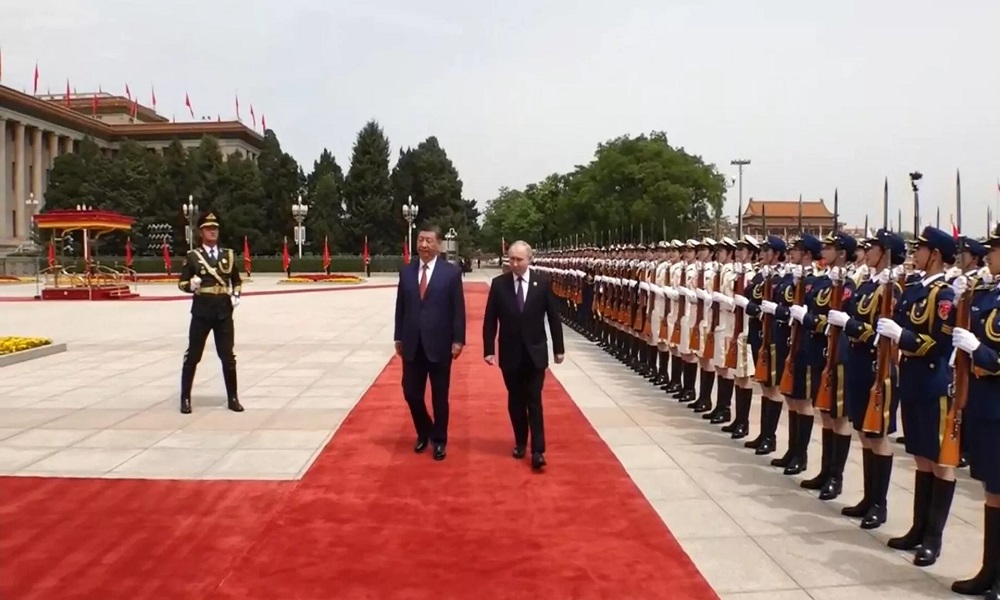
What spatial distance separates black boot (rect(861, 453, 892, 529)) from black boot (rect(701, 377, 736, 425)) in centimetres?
269

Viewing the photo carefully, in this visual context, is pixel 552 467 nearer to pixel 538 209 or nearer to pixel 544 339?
pixel 544 339

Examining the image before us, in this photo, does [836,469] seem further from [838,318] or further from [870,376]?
[838,318]

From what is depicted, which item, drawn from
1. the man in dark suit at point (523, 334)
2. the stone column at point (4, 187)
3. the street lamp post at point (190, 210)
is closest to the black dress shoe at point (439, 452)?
the man in dark suit at point (523, 334)

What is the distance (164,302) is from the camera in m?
25.8

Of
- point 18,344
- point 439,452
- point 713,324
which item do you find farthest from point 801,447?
point 18,344

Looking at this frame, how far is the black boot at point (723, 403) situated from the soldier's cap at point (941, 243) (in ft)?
10.9

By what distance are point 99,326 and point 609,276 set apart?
11.0 meters

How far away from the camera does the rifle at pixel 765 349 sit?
6.09 meters

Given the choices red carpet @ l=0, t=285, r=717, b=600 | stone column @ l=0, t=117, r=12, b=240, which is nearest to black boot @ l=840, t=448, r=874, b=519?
red carpet @ l=0, t=285, r=717, b=600

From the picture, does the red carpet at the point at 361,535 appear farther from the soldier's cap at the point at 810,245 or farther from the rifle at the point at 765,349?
the soldier's cap at the point at 810,245

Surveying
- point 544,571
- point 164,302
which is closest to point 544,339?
point 544,571

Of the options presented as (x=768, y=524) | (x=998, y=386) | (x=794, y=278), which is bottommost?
(x=768, y=524)

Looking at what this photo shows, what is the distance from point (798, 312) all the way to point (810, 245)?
0.53 meters

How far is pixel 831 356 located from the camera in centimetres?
510
